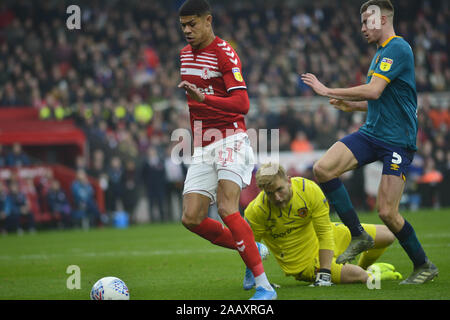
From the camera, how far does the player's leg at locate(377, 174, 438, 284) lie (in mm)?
6629

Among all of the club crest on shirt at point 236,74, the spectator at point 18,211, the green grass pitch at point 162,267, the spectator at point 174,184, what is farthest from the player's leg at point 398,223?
the spectator at point 174,184

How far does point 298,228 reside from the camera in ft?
22.6

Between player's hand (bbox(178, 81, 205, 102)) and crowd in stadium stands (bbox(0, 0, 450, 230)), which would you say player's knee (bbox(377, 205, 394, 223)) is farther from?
crowd in stadium stands (bbox(0, 0, 450, 230))

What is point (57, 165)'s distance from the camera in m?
18.9

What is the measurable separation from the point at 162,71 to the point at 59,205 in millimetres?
7702

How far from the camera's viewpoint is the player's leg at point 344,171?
676 centimetres

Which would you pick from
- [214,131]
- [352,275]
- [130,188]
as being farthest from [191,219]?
[130,188]

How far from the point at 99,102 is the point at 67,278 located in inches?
572

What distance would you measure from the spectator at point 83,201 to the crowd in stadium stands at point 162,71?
0.10 m

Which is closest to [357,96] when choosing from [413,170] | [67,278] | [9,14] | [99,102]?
[67,278]

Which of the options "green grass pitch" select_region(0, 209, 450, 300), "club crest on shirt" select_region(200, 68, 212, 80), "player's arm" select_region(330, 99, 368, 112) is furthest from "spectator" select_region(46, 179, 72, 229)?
"club crest on shirt" select_region(200, 68, 212, 80)

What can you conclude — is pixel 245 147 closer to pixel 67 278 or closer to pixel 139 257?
pixel 67 278

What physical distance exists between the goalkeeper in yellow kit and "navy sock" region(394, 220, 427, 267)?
437 mm

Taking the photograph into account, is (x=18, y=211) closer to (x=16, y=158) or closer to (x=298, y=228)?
(x=16, y=158)
